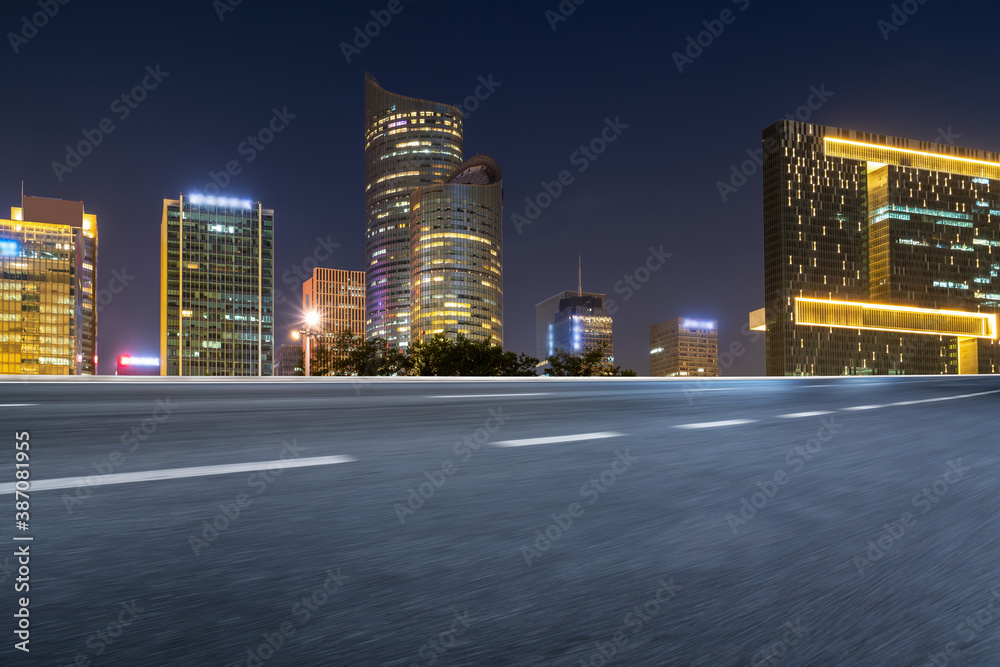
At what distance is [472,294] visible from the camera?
197 m

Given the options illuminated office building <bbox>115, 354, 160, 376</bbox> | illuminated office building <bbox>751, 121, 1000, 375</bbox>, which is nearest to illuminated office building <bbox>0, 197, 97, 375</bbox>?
illuminated office building <bbox>115, 354, 160, 376</bbox>

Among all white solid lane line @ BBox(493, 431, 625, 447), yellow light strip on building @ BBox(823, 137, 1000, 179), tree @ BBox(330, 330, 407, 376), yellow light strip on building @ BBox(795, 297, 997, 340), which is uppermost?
yellow light strip on building @ BBox(823, 137, 1000, 179)

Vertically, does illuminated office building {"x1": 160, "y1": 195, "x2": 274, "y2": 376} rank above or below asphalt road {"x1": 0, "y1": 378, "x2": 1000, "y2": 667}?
above

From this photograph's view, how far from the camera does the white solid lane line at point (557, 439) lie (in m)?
5.09

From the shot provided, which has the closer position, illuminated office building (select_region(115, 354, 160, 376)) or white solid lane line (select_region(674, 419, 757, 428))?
white solid lane line (select_region(674, 419, 757, 428))

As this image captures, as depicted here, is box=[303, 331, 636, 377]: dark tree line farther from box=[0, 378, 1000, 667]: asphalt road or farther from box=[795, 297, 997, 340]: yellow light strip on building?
box=[795, 297, 997, 340]: yellow light strip on building

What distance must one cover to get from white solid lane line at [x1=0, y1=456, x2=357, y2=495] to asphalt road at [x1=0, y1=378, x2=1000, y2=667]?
3 cm

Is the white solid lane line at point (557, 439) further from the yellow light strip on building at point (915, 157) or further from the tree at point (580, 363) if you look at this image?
the yellow light strip on building at point (915, 157)

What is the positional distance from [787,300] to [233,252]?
150581 mm

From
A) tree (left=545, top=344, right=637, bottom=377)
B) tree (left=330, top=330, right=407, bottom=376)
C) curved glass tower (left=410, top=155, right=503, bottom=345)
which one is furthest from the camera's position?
curved glass tower (left=410, top=155, right=503, bottom=345)

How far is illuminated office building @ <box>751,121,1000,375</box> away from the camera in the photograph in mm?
168875

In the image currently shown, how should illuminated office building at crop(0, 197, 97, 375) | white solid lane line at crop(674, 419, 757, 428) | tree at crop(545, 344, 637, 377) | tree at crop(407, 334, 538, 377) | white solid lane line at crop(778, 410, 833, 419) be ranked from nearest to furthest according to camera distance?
white solid lane line at crop(674, 419, 757, 428), white solid lane line at crop(778, 410, 833, 419), tree at crop(407, 334, 538, 377), tree at crop(545, 344, 637, 377), illuminated office building at crop(0, 197, 97, 375)

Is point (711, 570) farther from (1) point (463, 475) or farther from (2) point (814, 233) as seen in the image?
(2) point (814, 233)

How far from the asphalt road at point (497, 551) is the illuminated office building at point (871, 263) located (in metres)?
174
